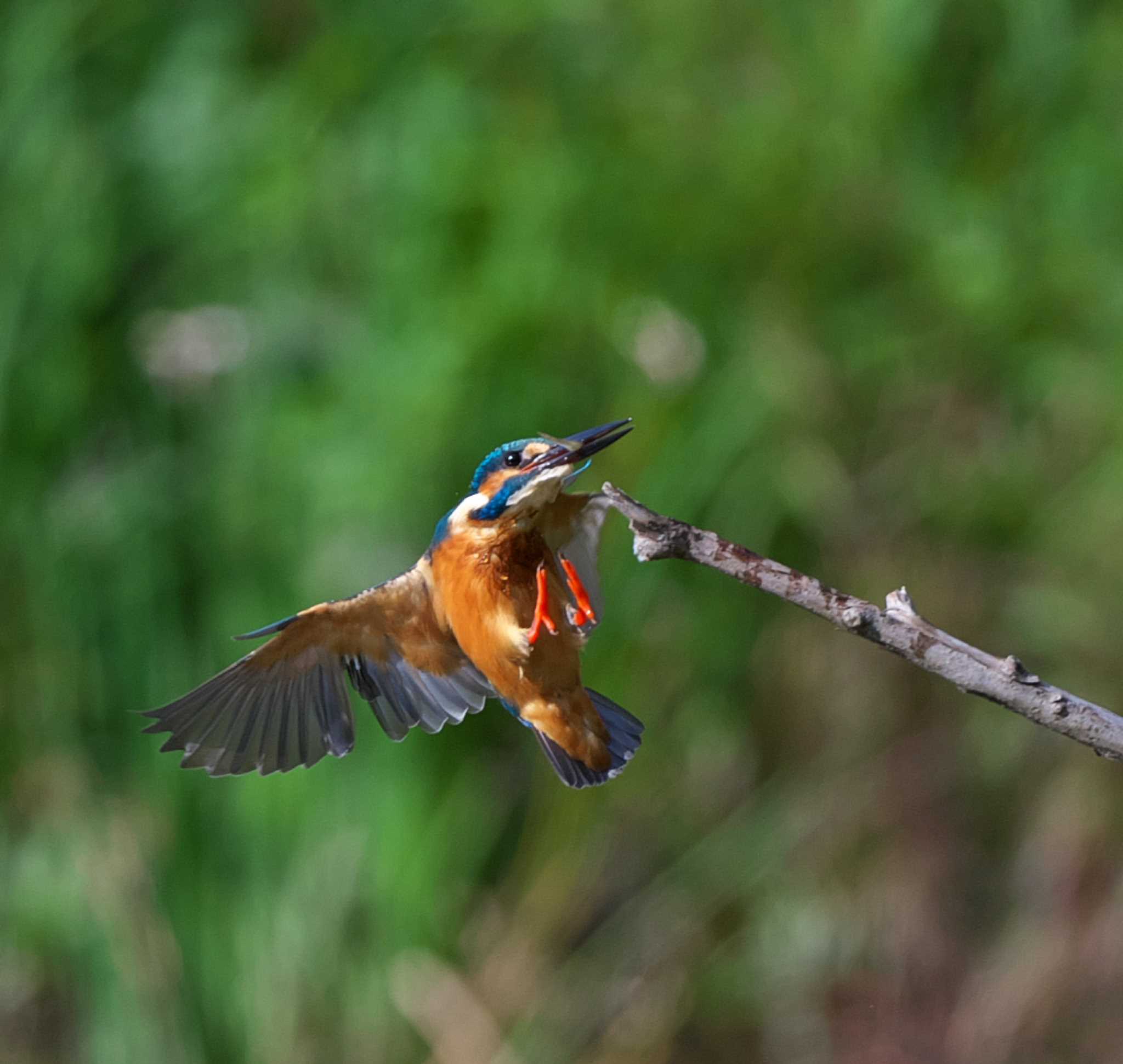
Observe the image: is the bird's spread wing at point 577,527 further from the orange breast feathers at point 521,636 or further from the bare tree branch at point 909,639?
the bare tree branch at point 909,639

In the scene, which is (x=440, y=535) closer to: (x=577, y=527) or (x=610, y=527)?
(x=577, y=527)

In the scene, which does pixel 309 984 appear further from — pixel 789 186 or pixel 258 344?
pixel 789 186

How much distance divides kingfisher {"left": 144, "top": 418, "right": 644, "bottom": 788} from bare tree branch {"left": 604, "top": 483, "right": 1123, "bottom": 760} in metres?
0.19

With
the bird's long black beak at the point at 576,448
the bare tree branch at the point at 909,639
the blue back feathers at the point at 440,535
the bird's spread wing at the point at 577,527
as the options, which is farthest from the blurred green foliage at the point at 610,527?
the bare tree branch at the point at 909,639

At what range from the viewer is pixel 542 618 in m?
1.21

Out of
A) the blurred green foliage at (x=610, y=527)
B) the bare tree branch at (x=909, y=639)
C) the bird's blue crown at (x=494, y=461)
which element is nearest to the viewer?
the bare tree branch at (x=909, y=639)

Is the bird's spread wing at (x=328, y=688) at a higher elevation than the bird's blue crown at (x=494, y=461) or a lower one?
lower

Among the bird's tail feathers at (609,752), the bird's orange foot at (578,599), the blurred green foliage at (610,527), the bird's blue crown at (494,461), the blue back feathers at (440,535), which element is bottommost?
the bird's tail feathers at (609,752)

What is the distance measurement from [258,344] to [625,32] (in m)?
0.98

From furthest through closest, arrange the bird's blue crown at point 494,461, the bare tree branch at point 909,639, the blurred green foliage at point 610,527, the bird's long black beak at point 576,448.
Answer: the blurred green foliage at point 610,527 → the bird's blue crown at point 494,461 → the bird's long black beak at point 576,448 → the bare tree branch at point 909,639

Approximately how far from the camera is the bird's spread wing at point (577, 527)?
4.10 ft

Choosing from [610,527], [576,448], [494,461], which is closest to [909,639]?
[576,448]

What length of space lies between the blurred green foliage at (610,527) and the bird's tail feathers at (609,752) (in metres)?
1.18

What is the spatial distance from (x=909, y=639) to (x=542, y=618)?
0.35 meters
